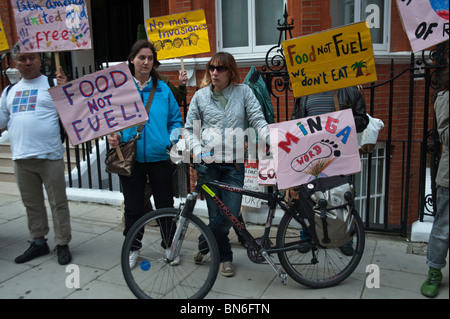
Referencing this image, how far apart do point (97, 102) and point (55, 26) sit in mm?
1060

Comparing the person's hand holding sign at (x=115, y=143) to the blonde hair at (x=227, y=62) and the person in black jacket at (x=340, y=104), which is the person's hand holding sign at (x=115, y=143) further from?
the person in black jacket at (x=340, y=104)

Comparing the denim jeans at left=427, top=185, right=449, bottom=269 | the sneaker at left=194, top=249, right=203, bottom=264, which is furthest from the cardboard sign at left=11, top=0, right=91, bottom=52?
the denim jeans at left=427, top=185, right=449, bottom=269

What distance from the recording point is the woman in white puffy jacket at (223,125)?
3361 millimetres

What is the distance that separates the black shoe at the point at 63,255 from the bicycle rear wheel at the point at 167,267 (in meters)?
0.73

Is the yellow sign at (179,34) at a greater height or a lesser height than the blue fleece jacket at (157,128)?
greater

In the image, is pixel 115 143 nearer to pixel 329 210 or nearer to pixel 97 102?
pixel 97 102

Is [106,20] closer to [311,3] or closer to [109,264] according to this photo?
[311,3]

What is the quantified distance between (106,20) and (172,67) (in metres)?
4.55

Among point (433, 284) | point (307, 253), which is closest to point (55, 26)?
point (307, 253)

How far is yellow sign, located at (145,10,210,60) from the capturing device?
15.5 ft

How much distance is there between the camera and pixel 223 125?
3.40 meters

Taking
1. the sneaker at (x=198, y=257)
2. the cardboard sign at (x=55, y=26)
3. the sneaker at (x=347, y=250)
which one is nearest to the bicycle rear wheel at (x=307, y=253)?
the sneaker at (x=347, y=250)

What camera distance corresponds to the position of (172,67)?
6.73 meters

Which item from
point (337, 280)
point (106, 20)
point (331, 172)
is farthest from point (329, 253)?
point (106, 20)
